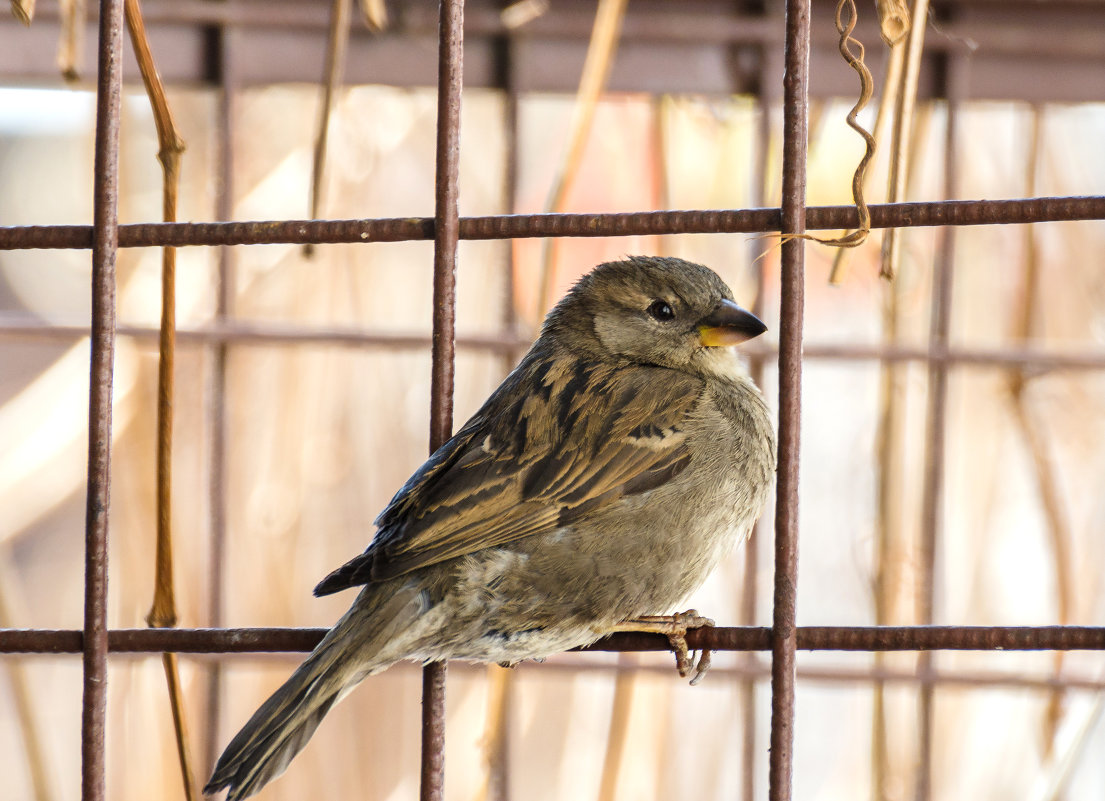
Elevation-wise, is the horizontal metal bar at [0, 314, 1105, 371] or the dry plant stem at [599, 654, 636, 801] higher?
the horizontal metal bar at [0, 314, 1105, 371]

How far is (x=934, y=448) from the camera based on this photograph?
3248 mm

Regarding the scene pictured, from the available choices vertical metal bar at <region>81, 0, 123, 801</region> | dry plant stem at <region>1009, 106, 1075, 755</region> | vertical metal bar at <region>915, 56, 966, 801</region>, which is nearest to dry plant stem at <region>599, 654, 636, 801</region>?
vertical metal bar at <region>915, 56, 966, 801</region>

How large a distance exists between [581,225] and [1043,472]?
2231 millimetres

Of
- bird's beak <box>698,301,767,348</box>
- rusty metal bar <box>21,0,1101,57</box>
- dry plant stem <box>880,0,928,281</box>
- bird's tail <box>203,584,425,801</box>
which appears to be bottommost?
bird's tail <box>203,584,425,801</box>

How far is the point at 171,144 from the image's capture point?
1900 mm

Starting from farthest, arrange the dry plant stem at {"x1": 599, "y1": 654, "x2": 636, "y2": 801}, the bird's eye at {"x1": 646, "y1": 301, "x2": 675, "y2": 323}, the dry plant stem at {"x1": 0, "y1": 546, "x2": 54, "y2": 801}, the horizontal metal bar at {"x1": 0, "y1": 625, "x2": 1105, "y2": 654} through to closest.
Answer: the dry plant stem at {"x1": 599, "y1": 654, "x2": 636, "y2": 801} < the dry plant stem at {"x1": 0, "y1": 546, "x2": 54, "y2": 801} < the bird's eye at {"x1": 646, "y1": 301, "x2": 675, "y2": 323} < the horizontal metal bar at {"x1": 0, "y1": 625, "x2": 1105, "y2": 654}

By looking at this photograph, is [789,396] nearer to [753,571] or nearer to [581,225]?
[581,225]

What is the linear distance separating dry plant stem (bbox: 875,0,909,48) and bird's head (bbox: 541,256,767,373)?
649mm

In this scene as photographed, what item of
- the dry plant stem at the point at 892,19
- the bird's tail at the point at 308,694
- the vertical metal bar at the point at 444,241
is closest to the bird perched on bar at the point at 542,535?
the bird's tail at the point at 308,694

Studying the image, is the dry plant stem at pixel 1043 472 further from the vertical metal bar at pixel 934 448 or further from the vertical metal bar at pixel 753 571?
the vertical metal bar at pixel 753 571

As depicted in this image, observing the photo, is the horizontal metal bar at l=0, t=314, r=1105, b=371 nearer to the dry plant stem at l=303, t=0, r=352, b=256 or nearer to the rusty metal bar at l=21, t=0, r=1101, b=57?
the rusty metal bar at l=21, t=0, r=1101, b=57

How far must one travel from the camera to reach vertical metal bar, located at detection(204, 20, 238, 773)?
3.21 m

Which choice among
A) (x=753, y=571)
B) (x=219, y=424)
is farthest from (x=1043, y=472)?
(x=219, y=424)

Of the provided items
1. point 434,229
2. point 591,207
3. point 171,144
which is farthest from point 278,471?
point 434,229
